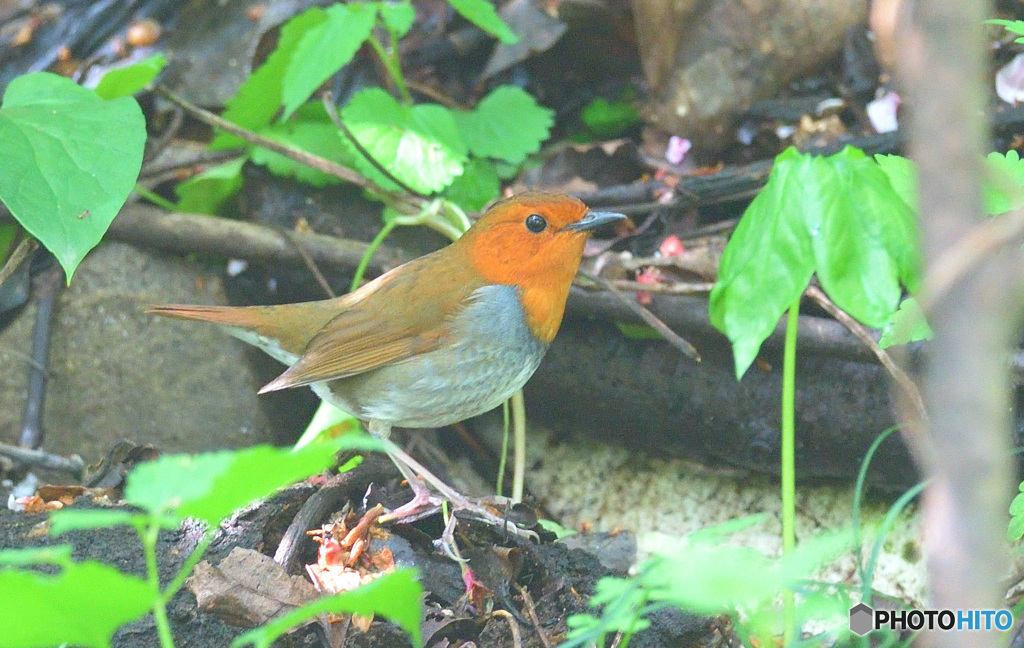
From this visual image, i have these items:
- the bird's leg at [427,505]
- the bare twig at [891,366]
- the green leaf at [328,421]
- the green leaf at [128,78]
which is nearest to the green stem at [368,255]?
the green leaf at [328,421]

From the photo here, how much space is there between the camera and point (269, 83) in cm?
420

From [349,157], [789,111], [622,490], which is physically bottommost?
[622,490]

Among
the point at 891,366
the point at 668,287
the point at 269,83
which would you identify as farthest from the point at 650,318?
the point at 269,83

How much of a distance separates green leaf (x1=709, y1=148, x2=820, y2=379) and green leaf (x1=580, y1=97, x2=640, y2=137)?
7.12ft

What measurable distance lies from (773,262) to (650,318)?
35.4 inches

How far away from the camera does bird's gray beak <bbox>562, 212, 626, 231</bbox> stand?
327 centimetres

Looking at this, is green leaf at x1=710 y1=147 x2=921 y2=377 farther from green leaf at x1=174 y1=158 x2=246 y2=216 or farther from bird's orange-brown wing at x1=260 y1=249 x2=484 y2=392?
green leaf at x1=174 y1=158 x2=246 y2=216

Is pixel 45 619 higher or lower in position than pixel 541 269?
higher

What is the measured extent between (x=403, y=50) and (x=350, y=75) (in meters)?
0.31

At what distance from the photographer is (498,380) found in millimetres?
3230

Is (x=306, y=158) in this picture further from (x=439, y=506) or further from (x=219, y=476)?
(x=219, y=476)

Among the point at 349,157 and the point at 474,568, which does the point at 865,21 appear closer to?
the point at 349,157

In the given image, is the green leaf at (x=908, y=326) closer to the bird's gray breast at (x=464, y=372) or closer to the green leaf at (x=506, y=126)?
the bird's gray breast at (x=464, y=372)

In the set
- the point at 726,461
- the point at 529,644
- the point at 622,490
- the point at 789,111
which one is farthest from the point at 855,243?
the point at 789,111
